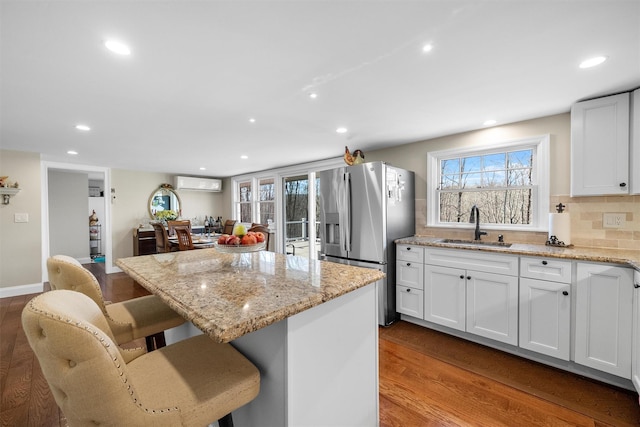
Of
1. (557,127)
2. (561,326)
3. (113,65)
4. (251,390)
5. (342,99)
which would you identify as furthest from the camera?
(557,127)

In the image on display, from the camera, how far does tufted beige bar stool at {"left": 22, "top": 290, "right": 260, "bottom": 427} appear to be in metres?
0.69

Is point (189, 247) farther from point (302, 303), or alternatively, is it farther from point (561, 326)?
point (561, 326)

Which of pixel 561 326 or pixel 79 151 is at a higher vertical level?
pixel 79 151

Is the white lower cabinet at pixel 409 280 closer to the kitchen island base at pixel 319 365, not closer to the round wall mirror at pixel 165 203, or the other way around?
the kitchen island base at pixel 319 365

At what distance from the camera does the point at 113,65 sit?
5.72ft

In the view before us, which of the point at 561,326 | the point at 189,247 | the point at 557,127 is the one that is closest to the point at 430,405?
the point at 561,326

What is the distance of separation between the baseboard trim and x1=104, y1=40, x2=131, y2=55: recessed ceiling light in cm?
475

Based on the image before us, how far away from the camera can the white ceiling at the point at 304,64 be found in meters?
1.30

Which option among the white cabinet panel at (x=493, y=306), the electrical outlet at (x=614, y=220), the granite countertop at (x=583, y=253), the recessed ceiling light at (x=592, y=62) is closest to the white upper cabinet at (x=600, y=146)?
the electrical outlet at (x=614, y=220)

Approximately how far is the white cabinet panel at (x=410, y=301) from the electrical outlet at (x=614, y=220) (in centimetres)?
168

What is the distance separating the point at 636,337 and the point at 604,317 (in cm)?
18

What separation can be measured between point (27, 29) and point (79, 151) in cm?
344

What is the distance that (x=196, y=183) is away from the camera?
22.3ft

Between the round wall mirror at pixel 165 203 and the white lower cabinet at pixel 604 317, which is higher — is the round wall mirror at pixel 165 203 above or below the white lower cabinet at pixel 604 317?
above
